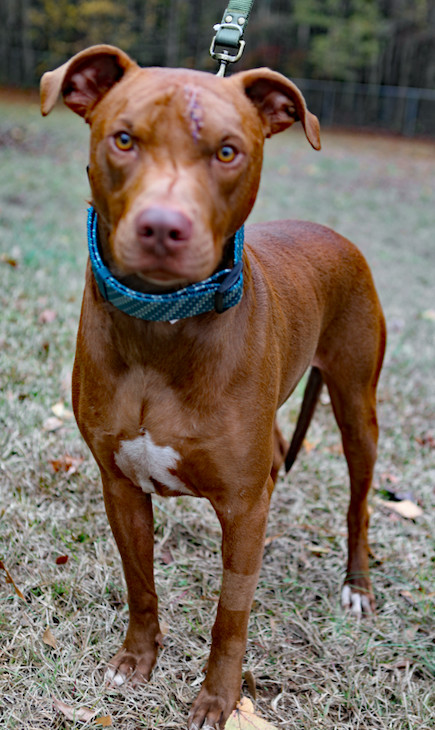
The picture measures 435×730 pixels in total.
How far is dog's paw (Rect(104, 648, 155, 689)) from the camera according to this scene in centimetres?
257

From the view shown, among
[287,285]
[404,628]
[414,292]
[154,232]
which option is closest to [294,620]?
[404,628]

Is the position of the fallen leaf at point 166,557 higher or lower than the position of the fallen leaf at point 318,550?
higher

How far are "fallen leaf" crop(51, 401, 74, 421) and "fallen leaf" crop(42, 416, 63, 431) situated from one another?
5 centimetres

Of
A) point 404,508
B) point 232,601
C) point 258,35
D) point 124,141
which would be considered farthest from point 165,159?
point 258,35

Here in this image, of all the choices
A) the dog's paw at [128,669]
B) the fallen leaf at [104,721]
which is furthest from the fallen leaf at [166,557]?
the fallen leaf at [104,721]

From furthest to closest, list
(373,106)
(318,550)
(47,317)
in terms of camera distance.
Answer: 1. (373,106)
2. (47,317)
3. (318,550)

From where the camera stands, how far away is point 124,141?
1794mm

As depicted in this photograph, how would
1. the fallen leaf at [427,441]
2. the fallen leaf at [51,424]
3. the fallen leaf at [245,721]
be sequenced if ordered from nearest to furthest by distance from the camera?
the fallen leaf at [245,721] → the fallen leaf at [51,424] → the fallen leaf at [427,441]

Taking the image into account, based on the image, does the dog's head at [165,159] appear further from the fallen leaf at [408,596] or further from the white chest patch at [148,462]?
the fallen leaf at [408,596]

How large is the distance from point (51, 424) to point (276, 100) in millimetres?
2343

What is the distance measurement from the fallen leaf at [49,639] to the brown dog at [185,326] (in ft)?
0.81

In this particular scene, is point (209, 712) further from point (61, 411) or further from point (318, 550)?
point (61, 411)

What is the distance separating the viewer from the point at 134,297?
2.00 meters

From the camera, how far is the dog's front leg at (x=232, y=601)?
Answer: 230cm
